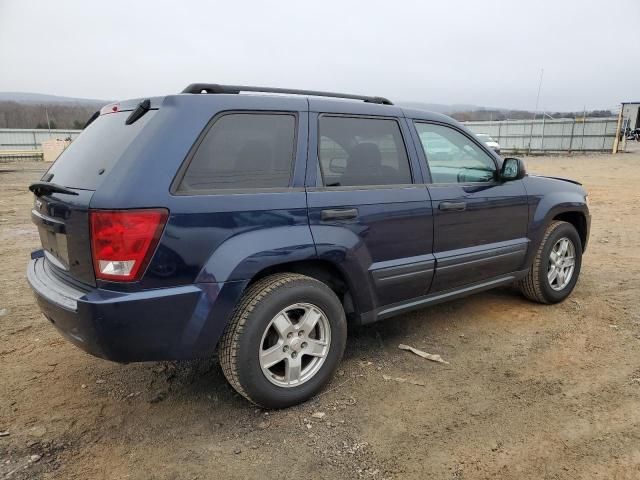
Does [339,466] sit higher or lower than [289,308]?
lower

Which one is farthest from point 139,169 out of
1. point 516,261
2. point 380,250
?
point 516,261

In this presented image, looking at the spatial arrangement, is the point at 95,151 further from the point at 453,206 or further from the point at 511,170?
the point at 511,170

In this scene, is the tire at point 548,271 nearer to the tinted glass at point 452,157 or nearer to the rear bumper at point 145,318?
the tinted glass at point 452,157

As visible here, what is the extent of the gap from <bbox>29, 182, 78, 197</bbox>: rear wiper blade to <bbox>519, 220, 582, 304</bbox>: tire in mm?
3714

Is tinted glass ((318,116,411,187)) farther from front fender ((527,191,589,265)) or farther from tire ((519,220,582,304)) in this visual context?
tire ((519,220,582,304))

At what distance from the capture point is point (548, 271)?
14.6 ft

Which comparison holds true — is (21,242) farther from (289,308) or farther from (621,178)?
(621,178)

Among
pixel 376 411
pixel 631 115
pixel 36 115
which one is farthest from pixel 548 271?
pixel 36 115

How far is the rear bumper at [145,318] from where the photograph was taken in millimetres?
2330

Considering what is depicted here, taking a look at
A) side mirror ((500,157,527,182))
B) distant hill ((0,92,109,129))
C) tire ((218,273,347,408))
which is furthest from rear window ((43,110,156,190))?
distant hill ((0,92,109,129))

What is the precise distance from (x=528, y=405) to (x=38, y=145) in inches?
1623

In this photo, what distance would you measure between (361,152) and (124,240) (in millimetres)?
1609

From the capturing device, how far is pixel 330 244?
2857 millimetres

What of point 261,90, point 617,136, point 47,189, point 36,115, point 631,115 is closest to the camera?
point 47,189
